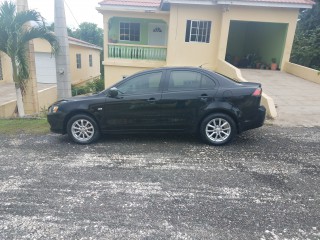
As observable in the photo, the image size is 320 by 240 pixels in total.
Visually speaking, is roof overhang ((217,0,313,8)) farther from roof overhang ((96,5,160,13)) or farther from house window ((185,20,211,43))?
roof overhang ((96,5,160,13))

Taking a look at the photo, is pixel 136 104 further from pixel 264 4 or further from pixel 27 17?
pixel 264 4

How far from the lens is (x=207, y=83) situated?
5.41 meters

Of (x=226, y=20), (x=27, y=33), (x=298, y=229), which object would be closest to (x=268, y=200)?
(x=298, y=229)

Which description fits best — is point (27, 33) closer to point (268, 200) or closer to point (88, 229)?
point (88, 229)

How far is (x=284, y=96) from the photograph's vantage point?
9.57 meters

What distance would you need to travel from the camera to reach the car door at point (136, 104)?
5.40 m

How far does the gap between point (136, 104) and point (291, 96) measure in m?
6.73

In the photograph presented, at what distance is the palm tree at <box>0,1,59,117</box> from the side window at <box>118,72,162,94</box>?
14.9ft

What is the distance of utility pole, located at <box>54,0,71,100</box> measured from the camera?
30.0 ft

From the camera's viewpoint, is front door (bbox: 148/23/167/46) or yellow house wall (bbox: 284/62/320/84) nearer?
yellow house wall (bbox: 284/62/320/84)

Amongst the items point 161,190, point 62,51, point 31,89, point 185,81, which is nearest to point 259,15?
point 62,51

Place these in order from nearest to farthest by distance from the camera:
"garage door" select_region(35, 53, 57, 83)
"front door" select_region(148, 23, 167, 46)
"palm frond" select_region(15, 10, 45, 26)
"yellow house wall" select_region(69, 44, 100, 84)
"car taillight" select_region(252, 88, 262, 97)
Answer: "car taillight" select_region(252, 88, 262, 97), "palm frond" select_region(15, 10, 45, 26), "front door" select_region(148, 23, 167, 46), "garage door" select_region(35, 53, 57, 83), "yellow house wall" select_region(69, 44, 100, 84)

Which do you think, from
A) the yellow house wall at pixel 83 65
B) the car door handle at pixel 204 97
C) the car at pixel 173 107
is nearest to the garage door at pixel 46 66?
the yellow house wall at pixel 83 65

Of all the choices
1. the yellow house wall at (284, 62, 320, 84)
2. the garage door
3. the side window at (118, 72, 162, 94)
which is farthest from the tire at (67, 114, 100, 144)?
the garage door
